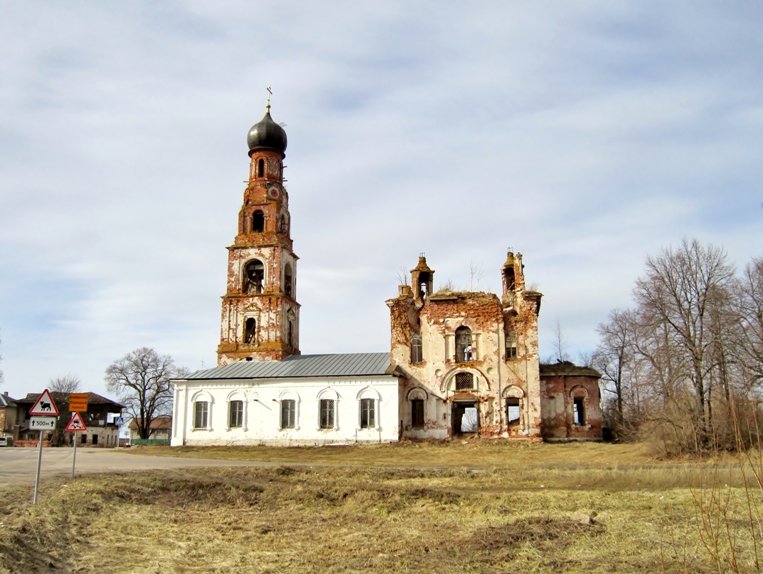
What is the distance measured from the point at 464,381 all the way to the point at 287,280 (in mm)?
14759

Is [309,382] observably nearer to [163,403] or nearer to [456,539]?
[456,539]

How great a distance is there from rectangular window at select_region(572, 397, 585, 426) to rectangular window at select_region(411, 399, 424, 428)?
8.79 metres

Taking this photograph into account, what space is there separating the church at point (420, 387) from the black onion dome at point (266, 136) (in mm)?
13857

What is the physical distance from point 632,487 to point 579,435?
2262 centimetres

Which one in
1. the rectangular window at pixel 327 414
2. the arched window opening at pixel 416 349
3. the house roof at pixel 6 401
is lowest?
the rectangular window at pixel 327 414

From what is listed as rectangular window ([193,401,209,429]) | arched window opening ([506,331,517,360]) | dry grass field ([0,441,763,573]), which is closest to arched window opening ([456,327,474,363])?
arched window opening ([506,331,517,360])

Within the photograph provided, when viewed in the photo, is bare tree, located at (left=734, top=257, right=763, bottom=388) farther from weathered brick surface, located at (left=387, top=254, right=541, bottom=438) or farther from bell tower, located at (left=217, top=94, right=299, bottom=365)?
bell tower, located at (left=217, top=94, right=299, bottom=365)

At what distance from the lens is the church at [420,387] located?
124 ft

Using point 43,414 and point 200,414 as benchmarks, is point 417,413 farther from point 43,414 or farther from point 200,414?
point 43,414

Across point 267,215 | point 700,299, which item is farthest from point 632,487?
point 267,215

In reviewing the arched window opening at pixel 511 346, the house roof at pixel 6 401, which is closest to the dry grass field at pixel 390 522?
the arched window opening at pixel 511 346

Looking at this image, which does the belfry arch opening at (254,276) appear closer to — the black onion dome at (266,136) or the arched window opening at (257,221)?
the arched window opening at (257,221)

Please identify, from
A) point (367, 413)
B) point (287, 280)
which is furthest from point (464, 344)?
point (287, 280)

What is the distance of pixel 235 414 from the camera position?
40.1 m
